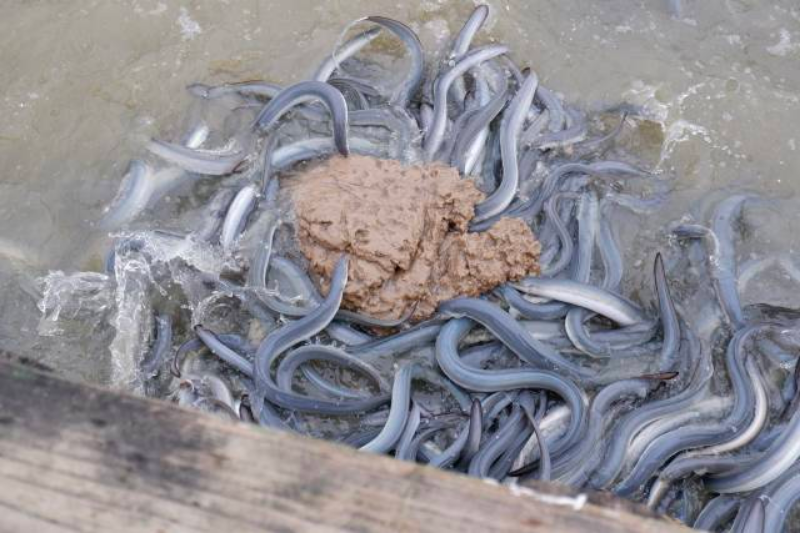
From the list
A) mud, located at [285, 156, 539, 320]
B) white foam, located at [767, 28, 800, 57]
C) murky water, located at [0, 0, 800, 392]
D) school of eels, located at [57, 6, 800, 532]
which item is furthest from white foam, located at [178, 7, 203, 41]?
white foam, located at [767, 28, 800, 57]

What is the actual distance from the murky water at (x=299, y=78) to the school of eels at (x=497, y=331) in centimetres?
18

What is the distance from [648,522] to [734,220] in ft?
10.1

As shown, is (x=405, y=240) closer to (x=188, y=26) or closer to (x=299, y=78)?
(x=299, y=78)

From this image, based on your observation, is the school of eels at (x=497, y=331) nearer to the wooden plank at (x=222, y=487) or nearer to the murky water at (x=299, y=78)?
the murky water at (x=299, y=78)

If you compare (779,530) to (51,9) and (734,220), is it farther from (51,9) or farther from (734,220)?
(51,9)

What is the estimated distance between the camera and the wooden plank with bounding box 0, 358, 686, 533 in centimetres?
146

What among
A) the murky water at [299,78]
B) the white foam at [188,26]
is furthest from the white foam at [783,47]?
the white foam at [188,26]

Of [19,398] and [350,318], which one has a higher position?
[19,398]

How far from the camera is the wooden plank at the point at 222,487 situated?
1.46 m

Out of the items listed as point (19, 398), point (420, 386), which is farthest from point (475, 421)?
point (19, 398)

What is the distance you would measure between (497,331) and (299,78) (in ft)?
7.00

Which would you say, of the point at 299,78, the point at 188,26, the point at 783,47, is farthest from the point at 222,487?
the point at 783,47

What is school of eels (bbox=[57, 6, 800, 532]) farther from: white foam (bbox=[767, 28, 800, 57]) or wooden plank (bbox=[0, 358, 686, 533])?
wooden plank (bbox=[0, 358, 686, 533])

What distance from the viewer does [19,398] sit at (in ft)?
5.29
